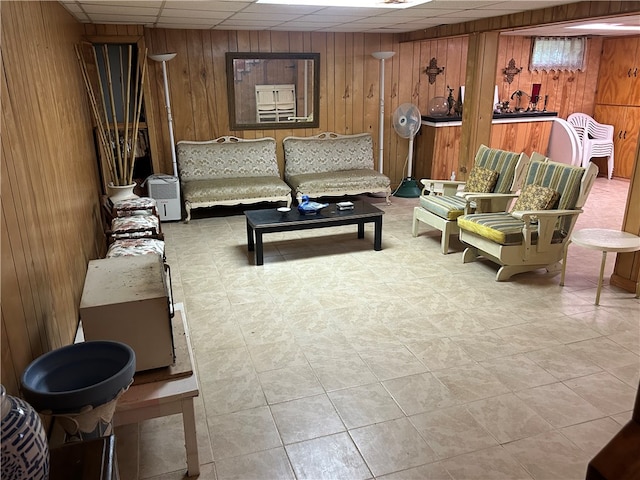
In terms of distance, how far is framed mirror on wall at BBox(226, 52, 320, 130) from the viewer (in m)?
5.92

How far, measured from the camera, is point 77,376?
156 centimetres

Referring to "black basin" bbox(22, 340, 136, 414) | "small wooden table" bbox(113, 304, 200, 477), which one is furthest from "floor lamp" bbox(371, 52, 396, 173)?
"black basin" bbox(22, 340, 136, 414)

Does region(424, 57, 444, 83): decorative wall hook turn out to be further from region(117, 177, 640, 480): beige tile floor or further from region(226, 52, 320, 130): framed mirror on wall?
region(117, 177, 640, 480): beige tile floor

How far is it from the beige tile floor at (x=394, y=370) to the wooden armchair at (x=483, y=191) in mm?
354

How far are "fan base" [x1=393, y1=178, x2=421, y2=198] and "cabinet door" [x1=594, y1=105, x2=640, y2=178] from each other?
11.1 ft

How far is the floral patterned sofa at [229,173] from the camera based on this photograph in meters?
5.48

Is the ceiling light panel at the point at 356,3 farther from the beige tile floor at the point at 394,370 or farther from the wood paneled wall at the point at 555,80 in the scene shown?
the wood paneled wall at the point at 555,80

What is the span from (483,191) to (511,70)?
3771 millimetres

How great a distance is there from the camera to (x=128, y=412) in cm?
186

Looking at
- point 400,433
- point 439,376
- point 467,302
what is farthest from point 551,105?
point 400,433

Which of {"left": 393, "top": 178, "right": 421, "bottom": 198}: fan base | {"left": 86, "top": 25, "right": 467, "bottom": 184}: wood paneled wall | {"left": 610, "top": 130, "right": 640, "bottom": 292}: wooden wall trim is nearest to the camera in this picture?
{"left": 610, "top": 130, "right": 640, "bottom": 292}: wooden wall trim

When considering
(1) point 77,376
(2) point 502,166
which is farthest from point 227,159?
(1) point 77,376

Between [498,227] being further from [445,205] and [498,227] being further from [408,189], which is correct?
[408,189]

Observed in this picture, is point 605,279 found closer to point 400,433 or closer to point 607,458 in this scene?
point 400,433
